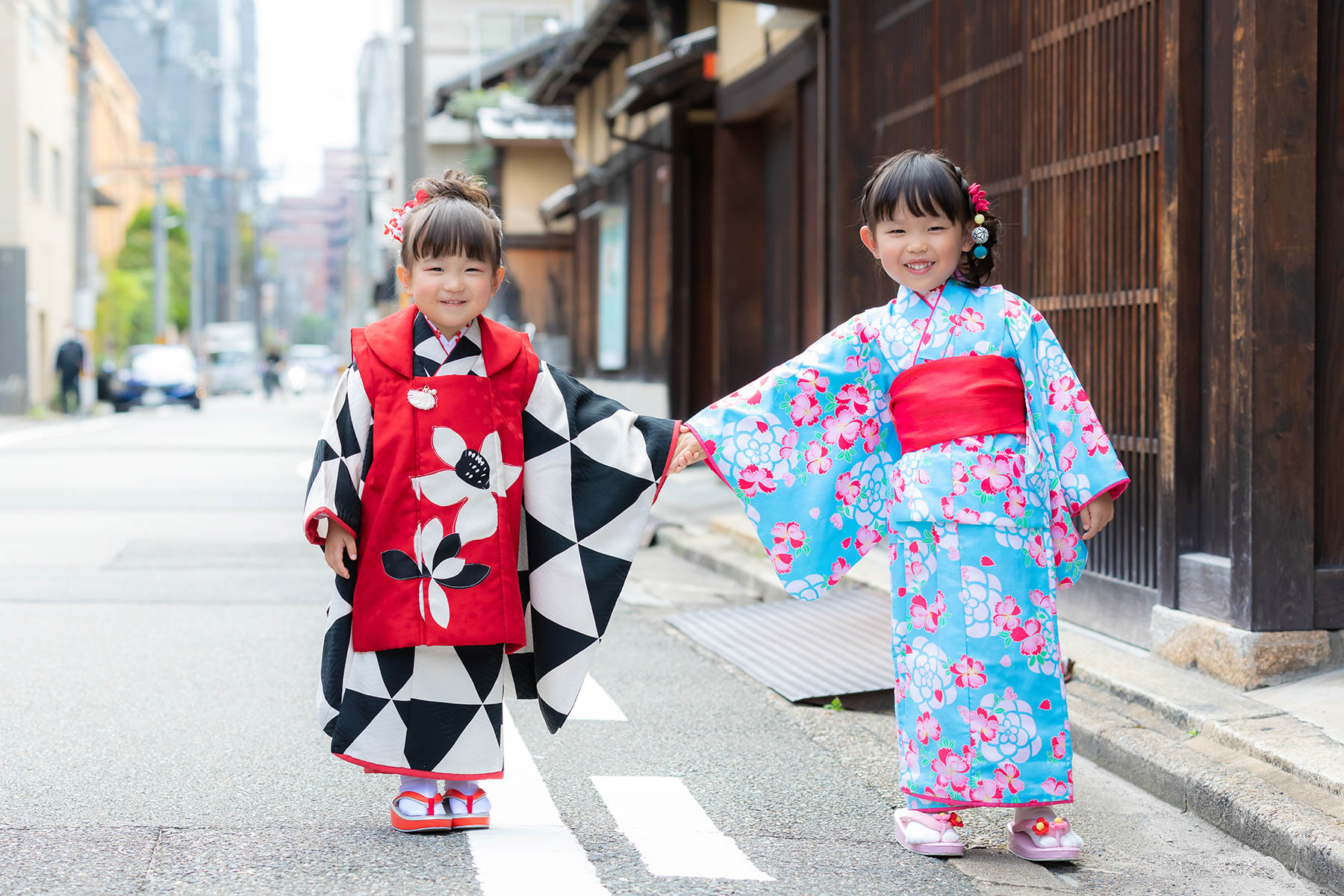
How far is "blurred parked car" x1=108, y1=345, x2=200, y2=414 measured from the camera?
3189 centimetres

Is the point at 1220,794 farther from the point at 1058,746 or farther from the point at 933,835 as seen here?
the point at 933,835

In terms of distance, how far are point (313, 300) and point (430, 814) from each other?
176m

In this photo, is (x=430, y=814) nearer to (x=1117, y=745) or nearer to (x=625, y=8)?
(x=1117, y=745)

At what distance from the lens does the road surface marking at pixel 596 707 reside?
4922mm

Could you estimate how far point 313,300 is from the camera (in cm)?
17312

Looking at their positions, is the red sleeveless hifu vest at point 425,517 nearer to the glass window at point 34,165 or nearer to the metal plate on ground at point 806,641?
the metal plate on ground at point 806,641

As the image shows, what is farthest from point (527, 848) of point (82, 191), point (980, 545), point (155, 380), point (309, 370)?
point (309, 370)

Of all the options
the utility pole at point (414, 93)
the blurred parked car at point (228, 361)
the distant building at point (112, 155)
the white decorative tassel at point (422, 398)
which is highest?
the distant building at point (112, 155)

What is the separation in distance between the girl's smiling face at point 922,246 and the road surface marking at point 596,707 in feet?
6.04

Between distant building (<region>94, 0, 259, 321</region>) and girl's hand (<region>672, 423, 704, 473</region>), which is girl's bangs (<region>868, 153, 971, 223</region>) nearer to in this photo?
girl's hand (<region>672, 423, 704, 473</region>)

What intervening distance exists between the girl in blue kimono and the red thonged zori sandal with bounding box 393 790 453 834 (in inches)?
42.6

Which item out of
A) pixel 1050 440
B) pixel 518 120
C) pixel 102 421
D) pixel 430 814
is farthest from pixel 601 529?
pixel 102 421

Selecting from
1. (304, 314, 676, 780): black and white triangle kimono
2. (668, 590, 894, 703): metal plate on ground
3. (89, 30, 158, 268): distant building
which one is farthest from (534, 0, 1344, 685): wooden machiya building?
(89, 30, 158, 268): distant building

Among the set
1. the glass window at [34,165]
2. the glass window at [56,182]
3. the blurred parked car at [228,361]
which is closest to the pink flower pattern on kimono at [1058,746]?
the glass window at [34,165]
